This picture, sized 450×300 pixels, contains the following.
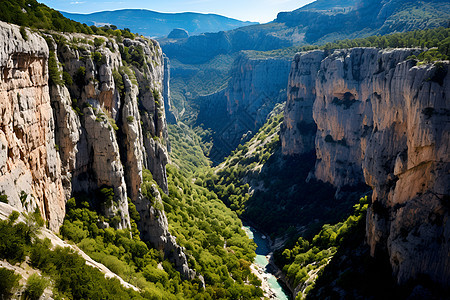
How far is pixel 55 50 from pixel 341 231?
6507cm

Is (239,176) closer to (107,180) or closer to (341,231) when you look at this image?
(341,231)

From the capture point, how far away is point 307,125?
444 feet

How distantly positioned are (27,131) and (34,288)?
1720 cm

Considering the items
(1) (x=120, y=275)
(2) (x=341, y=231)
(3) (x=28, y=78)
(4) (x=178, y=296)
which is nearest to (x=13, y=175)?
(3) (x=28, y=78)

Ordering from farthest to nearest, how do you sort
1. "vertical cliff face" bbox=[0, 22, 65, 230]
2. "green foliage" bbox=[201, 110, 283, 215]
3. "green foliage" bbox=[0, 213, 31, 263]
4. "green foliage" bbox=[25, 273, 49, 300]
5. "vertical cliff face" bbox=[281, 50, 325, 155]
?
"vertical cliff face" bbox=[281, 50, 325, 155]
"green foliage" bbox=[201, 110, 283, 215]
"vertical cliff face" bbox=[0, 22, 65, 230]
"green foliage" bbox=[0, 213, 31, 263]
"green foliage" bbox=[25, 273, 49, 300]

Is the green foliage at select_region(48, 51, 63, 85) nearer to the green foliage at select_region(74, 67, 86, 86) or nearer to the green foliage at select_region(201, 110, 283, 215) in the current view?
the green foliage at select_region(74, 67, 86, 86)

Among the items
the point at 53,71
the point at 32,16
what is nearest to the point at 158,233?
the point at 53,71

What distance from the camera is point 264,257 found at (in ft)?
313

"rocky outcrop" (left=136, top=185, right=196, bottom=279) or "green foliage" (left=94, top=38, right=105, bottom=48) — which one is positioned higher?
"green foliage" (left=94, top=38, right=105, bottom=48)

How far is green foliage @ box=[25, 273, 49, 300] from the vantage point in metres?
25.4

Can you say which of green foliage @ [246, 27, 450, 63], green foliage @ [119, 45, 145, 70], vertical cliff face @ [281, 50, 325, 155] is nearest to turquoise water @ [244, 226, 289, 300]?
vertical cliff face @ [281, 50, 325, 155]

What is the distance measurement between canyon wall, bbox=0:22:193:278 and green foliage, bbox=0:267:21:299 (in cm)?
1023

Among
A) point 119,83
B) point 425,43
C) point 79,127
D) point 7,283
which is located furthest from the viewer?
point 425,43

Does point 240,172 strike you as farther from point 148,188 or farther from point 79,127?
point 79,127
